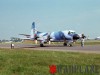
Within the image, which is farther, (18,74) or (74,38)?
(74,38)

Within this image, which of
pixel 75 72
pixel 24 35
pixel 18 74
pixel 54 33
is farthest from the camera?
pixel 24 35

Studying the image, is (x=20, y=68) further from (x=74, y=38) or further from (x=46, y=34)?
(x=46, y=34)

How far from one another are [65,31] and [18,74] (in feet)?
156

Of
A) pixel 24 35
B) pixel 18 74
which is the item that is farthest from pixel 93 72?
pixel 24 35

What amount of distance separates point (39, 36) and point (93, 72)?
52165 mm

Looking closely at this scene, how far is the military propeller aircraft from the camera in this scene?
2314 inches

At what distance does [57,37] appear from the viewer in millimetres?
62031

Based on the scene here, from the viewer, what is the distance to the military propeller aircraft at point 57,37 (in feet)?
193

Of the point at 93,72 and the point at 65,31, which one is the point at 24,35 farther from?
the point at 93,72

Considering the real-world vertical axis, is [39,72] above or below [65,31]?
below

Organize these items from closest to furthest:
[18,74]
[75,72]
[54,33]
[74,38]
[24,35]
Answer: [75,72] → [18,74] → [74,38] → [54,33] → [24,35]

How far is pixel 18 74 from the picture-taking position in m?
13.1

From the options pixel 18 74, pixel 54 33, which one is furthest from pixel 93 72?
pixel 54 33

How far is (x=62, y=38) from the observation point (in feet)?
199
